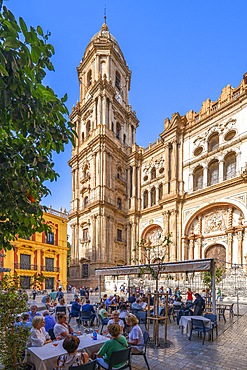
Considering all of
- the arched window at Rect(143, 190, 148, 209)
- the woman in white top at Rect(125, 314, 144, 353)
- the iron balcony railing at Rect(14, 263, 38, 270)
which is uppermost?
the arched window at Rect(143, 190, 148, 209)

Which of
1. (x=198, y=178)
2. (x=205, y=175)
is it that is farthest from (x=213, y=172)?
(x=198, y=178)

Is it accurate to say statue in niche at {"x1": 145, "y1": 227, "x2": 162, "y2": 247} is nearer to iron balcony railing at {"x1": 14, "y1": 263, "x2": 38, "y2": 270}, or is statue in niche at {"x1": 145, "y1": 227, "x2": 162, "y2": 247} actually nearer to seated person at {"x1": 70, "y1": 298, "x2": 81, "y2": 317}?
iron balcony railing at {"x1": 14, "y1": 263, "x2": 38, "y2": 270}

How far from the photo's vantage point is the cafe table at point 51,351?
15.1ft

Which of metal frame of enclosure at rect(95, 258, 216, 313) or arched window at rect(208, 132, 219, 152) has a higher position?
arched window at rect(208, 132, 219, 152)

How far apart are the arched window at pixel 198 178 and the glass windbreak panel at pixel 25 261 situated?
62.0 feet

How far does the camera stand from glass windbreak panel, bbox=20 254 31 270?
81.2ft

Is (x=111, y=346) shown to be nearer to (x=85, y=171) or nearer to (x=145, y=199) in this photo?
(x=145, y=199)

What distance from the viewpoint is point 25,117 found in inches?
122

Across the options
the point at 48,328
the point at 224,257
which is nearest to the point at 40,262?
the point at 224,257

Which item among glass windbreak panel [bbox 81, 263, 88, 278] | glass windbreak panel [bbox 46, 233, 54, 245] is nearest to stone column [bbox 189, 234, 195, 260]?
glass windbreak panel [bbox 81, 263, 88, 278]

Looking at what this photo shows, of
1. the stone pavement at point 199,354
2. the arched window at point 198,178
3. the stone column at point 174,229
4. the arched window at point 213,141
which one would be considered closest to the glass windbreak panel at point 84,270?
the stone column at point 174,229

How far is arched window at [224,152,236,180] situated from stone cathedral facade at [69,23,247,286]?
0.10 metres

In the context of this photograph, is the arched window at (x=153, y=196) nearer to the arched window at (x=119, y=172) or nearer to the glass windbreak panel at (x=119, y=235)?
the arched window at (x=119, y=172)

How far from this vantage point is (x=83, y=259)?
31.2 meters
